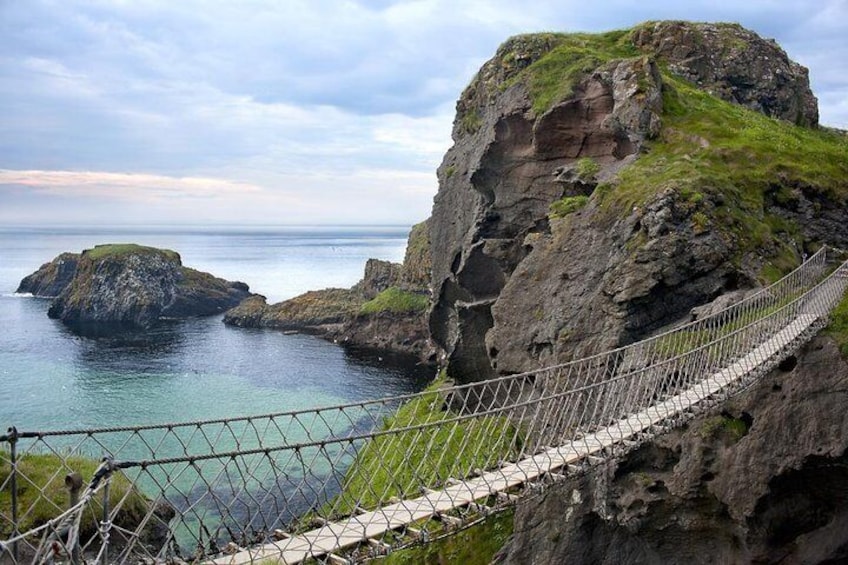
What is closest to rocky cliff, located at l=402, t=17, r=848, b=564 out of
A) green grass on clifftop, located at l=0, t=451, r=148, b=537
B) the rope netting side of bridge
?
the rope netting side of bridge

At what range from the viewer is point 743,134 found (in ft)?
71.6

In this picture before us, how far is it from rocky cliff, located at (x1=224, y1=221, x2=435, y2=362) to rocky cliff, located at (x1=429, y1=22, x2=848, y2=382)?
81.3 ft

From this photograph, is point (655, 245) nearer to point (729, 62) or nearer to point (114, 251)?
point (729, 62)

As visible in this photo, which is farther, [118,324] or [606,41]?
[118,324]

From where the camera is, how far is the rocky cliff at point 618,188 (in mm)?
17422

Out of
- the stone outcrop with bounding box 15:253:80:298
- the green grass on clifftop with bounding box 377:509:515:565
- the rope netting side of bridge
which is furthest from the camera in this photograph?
the stone outcrop with bounding box 15:253:80:298

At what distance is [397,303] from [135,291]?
30417 mm

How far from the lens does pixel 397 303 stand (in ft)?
205

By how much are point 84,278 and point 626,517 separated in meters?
75.4

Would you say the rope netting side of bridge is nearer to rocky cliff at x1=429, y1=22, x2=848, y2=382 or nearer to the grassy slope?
rocky cliff at x1=429, y1=22, x2=848, y2=382

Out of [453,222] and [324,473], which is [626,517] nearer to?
[324,473]

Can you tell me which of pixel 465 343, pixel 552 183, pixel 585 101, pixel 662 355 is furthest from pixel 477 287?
pixel 662 355

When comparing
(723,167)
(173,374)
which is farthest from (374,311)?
(723,167)

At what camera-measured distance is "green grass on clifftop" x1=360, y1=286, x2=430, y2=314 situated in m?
61.4
